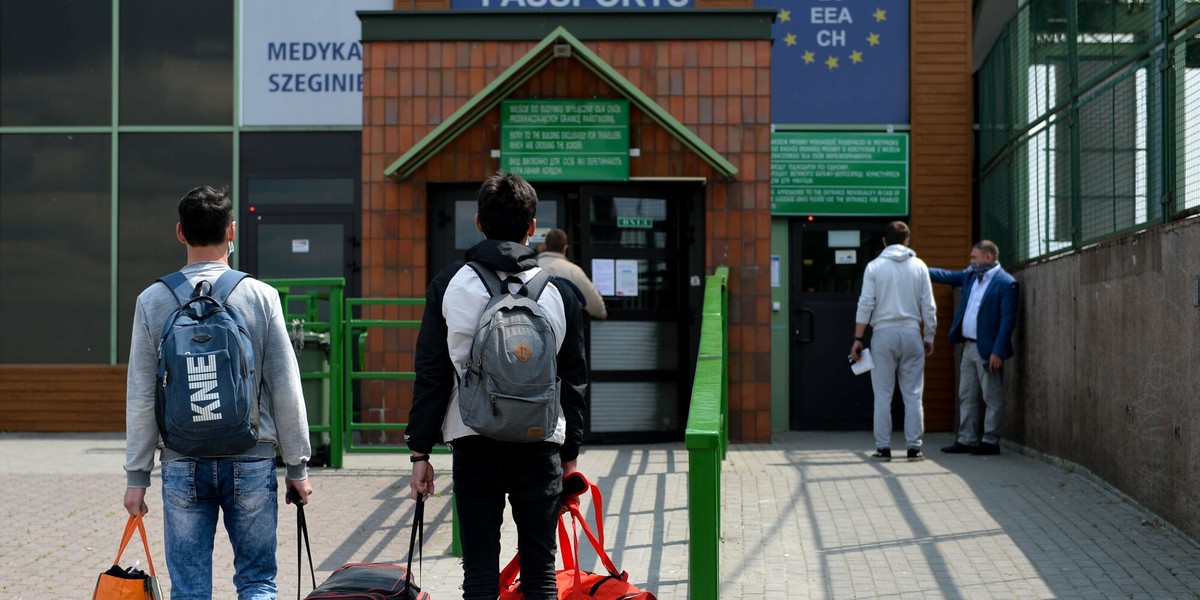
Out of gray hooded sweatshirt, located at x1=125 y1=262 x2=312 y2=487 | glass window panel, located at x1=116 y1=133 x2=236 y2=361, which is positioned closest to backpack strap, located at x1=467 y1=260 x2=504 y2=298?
gray hooded sweatshirt, located at x1=125 y1=262 x2=312 y2=487

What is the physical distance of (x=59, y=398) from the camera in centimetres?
1345

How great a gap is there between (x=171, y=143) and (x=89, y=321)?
1948mm

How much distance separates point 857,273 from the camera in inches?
531

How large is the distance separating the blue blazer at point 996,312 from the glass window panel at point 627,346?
2.56 meters

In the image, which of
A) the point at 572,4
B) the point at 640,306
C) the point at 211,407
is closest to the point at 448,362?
the point at 211,407

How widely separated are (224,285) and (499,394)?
3.02 feet

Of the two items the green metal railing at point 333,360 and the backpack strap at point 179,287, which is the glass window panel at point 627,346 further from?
→ the backpack strap at point 179,287

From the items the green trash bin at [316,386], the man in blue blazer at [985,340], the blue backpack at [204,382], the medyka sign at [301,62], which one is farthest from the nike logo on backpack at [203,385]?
the medyka sign at [301,62]

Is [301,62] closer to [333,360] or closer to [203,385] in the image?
[333,360]

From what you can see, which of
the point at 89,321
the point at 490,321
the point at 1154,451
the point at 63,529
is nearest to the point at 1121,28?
the point at 1154,451

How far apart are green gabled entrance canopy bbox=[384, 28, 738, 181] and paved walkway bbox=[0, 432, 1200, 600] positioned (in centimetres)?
244

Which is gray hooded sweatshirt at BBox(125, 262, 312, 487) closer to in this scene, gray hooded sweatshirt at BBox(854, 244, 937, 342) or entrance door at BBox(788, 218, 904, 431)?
gray hooded sweatshirt at BBox(854, 244, 937, 342)

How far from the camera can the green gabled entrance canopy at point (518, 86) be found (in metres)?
11.1

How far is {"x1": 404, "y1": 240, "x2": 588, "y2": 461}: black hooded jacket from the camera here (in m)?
4.10
